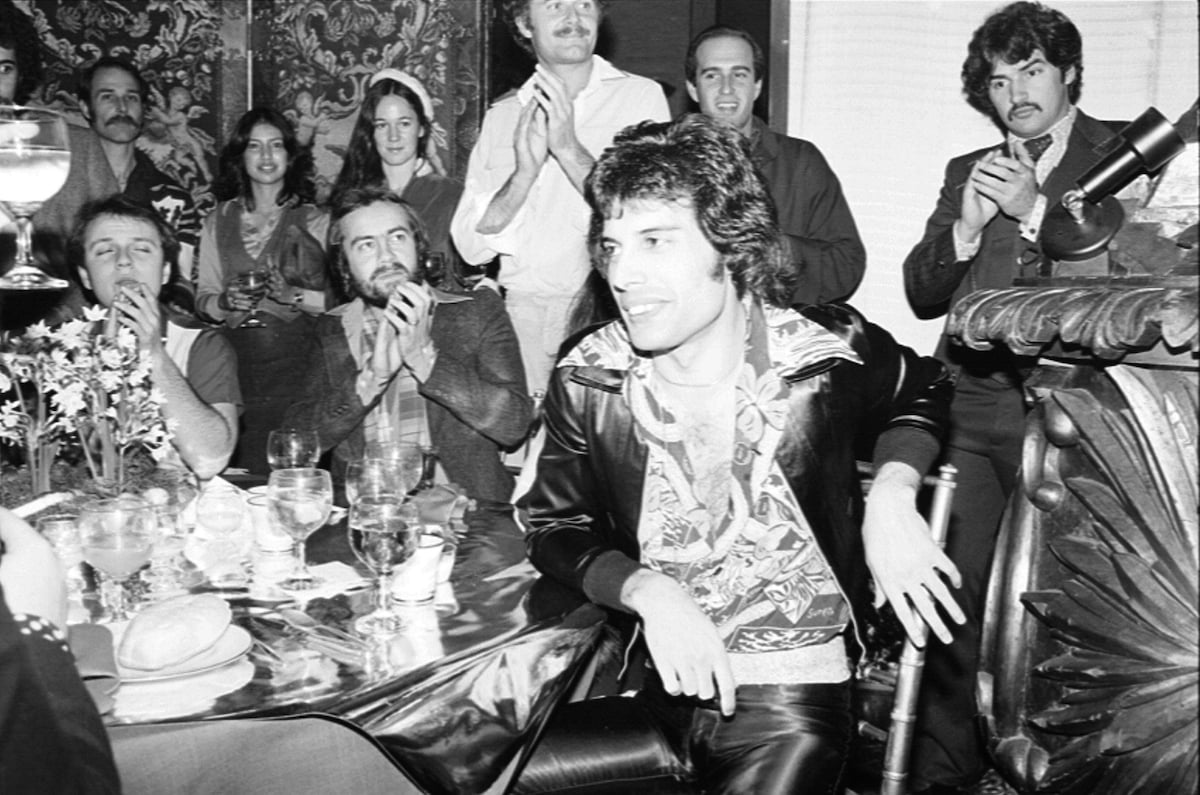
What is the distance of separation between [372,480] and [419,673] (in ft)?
1.64

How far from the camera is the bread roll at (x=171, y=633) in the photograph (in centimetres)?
134

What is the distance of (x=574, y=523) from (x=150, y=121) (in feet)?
13.7

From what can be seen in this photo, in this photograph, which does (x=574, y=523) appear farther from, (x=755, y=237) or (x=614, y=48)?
(x=614, y=48)

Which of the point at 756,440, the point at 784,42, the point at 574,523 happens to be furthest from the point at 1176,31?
the point at 574,523

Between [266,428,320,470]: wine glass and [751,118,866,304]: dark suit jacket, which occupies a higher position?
[751,118,866,304]: dark suit jacket

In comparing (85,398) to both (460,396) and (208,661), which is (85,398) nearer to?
(208,661)

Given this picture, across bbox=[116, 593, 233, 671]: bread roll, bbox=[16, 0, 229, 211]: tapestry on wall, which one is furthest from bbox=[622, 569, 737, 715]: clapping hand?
bbox=[16, 0, 229, 211]: tapestry on wall

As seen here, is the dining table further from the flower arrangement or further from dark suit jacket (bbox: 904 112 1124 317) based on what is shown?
dark suit jacket (bbox: 904 112 1124 317)

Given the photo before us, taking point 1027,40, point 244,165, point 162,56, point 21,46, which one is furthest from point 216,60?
point 1027,40

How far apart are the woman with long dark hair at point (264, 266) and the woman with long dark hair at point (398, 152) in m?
0.31

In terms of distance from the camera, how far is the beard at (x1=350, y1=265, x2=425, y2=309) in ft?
9.41

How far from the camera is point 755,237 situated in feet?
5.73

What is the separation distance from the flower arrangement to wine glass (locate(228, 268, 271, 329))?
199 cm

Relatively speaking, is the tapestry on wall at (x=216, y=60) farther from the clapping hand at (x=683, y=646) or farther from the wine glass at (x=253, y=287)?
the clapping hand at (x=683, y=646)
